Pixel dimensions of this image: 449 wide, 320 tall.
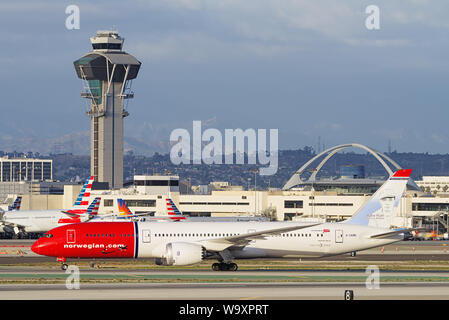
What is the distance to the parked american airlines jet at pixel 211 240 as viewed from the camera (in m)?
67.1

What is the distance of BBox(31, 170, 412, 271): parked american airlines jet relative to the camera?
220 feet

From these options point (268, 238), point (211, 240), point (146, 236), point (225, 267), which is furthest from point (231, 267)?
point (146, 236)

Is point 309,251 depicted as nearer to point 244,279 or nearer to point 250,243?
point 250,243

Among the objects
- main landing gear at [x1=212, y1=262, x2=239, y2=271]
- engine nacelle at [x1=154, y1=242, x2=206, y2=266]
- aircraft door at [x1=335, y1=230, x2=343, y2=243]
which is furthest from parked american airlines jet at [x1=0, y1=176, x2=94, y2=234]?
aircraft door at [x1=335, y1=230, x2=343, y2=243]

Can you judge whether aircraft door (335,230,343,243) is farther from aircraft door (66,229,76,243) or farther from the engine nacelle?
aircraft door (66,229,76,243)

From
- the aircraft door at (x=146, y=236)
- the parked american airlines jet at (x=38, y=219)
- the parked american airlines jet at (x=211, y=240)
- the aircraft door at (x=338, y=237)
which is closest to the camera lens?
the parked american airlines jet at (x=211, y=240)

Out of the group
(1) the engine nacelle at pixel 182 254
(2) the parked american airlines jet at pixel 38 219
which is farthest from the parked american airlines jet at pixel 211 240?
(2) the parked american airlines jet at pixel 38 219

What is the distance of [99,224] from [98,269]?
3.77m

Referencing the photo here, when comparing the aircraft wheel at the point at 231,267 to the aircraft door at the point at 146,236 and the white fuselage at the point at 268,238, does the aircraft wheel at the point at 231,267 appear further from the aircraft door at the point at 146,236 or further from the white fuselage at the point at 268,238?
the aircraft door at the point at 146,236

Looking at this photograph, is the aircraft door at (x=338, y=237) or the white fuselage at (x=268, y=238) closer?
the white fuselage at (x=268, y=238)

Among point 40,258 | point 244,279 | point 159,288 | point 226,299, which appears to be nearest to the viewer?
point 226,299

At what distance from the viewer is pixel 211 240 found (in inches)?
2670
